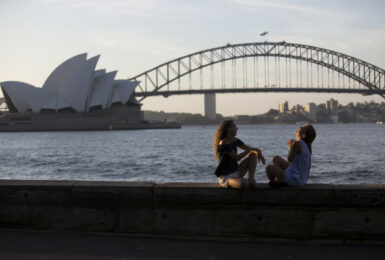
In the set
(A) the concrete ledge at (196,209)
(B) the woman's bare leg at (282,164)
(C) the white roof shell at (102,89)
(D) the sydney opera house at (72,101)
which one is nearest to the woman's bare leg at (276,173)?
(A) the concrete ledge at (196,209)

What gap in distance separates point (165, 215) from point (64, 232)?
35.5 inches

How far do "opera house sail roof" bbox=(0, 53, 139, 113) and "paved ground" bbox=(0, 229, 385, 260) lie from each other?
2473 inches

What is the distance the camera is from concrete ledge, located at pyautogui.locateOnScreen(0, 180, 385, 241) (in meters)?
4.12

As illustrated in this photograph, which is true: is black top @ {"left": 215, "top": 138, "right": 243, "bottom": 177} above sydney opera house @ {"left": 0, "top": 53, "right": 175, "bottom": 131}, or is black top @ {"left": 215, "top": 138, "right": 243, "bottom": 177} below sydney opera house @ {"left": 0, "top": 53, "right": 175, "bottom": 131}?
below

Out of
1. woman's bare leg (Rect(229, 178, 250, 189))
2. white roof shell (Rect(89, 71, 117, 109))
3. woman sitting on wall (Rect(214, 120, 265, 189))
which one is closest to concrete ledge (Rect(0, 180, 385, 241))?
woman's bare leg (Rect(229, 178, 250, 189))

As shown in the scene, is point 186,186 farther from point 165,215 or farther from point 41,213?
point 41,213

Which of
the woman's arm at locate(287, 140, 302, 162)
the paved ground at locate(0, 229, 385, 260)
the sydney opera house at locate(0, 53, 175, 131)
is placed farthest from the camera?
the sydney opera house at locate(0, 53, 175, 131)

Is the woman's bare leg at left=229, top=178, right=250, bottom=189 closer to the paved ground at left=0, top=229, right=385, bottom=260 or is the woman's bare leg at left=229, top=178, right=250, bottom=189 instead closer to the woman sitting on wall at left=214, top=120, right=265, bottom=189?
the woman sitting on wall at left=214, top=120, right=265, bottom=189

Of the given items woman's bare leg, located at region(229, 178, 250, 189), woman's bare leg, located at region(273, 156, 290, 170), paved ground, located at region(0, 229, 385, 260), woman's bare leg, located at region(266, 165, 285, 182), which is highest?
woman's bare leg, located at region(273, 156, 290, 170)

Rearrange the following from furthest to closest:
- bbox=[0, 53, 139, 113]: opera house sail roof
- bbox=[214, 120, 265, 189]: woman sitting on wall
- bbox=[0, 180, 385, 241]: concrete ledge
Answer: bbox=[0, 53, 139, 113]: opera house sail roof
bbox=[214, 120, 265, 189]: woman sitting on wall
bbox=[0, 180, 385, 241]: concrete ledge

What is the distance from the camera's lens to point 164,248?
3938 millimetres

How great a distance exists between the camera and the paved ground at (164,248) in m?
3.71

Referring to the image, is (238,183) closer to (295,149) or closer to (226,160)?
(226,160)

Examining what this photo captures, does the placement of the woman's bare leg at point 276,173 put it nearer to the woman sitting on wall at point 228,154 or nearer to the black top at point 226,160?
the woman sitting on wall at point 228,154
